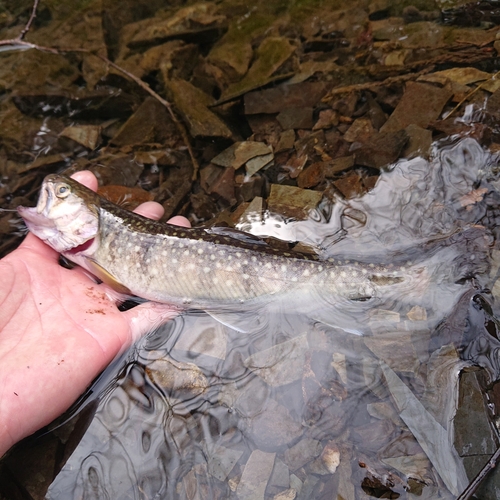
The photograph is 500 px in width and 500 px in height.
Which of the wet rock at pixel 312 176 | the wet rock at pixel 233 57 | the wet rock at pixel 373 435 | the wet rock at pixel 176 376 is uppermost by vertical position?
the wet rock at pixel 233 57

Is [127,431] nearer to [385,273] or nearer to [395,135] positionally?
[385,273]

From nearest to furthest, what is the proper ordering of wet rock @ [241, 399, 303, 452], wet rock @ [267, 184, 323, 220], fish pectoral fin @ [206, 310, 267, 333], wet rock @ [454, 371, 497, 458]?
wet rock @ [454, 371, 497, 458], wet rock @ [241, 399, 303, 452], fish pectoral fin @ [206, 310, 267, 333], wet rock @ [267, 184, 323, 220]

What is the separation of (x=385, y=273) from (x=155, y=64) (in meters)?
5.05

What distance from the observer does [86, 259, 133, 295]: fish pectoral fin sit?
382cm

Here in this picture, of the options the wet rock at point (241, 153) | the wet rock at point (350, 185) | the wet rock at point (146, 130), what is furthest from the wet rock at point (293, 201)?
the wet rock at point (146, 130)

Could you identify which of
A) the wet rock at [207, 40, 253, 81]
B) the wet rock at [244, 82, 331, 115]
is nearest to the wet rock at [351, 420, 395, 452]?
the wet rock at [244, 82, 331, 115]

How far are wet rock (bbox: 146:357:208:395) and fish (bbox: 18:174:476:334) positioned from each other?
1.69ft

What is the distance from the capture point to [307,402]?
332 cm

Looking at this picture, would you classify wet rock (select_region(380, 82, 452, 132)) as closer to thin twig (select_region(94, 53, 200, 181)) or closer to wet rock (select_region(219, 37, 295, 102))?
wet rock (select_region(219, 37, 295, 102))

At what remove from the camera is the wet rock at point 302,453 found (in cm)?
304

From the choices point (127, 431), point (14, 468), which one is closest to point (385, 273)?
point (127, 431)

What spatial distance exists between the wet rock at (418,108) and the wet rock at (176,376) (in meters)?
3.60

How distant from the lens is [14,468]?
10.6 ft

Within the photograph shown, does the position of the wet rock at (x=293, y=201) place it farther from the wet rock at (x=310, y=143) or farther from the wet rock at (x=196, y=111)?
the wet rock at (x=196, y=111)
